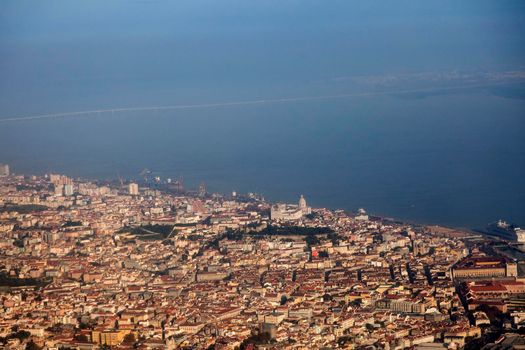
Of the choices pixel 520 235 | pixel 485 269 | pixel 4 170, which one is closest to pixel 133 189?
pixel 4 170

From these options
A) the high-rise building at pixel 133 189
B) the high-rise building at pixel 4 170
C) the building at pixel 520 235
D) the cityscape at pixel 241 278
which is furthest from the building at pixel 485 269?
the high-rise building at pixel 4 170

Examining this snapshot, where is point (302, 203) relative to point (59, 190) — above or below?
below

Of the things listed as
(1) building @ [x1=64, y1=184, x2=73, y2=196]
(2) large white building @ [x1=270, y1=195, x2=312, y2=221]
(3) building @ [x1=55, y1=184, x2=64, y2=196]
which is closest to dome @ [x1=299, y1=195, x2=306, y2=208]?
(2) large white building @ [x1=270, y1=195, x2=312, y2=221]

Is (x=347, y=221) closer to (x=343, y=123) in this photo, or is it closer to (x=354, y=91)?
(x=343, y=123)

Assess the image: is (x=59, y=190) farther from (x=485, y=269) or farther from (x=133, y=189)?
(x=485, y=269)

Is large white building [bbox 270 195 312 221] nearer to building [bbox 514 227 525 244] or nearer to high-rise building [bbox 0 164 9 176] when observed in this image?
building [bbox 514 227 525 244]

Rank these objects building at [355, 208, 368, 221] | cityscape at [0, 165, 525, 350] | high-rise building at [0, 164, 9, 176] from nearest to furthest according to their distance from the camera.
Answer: cityscape at [0, 165, 525, 350]
building at [355, 208, 368, 221]
high-rise building at [0, 164, 9, 176]
